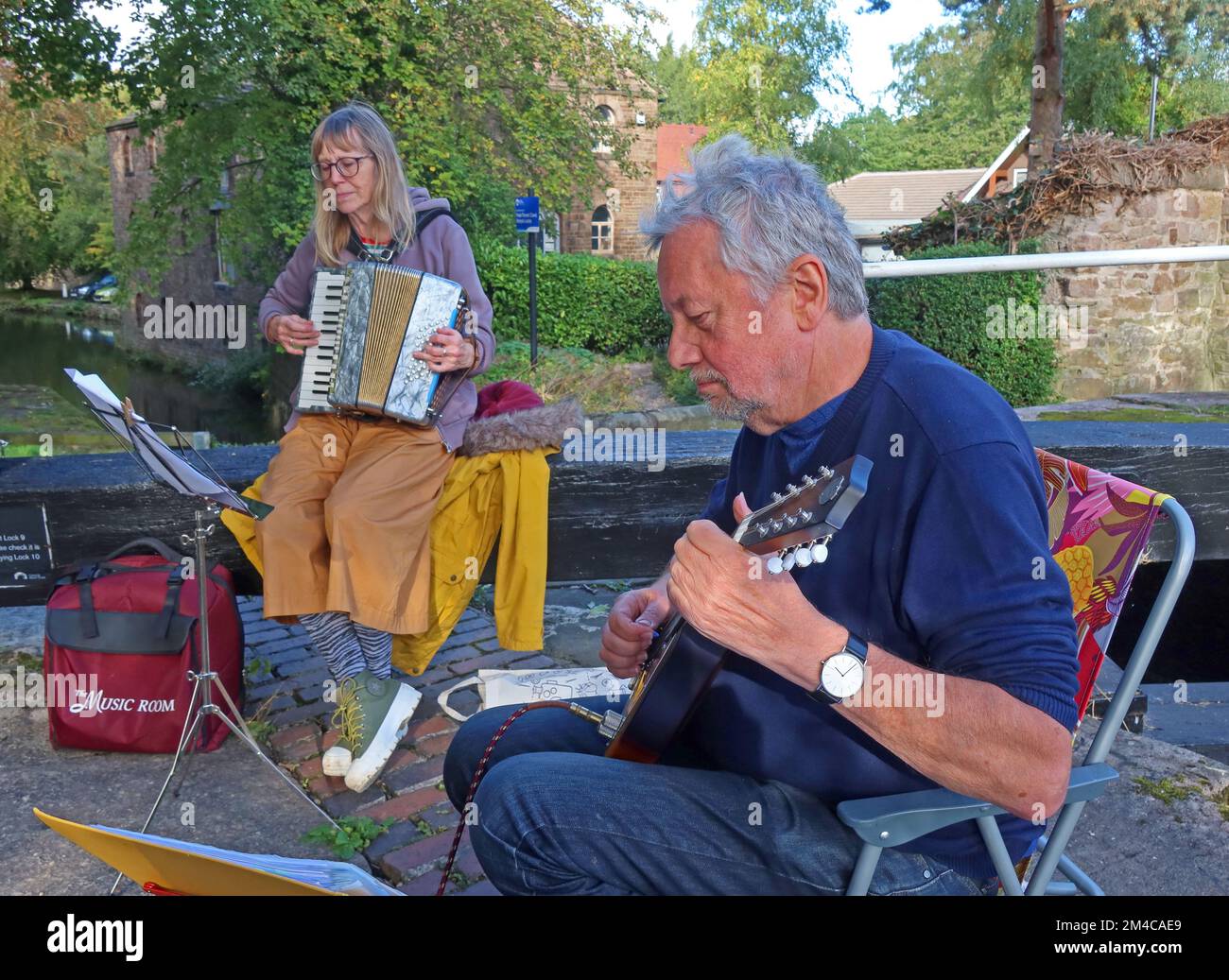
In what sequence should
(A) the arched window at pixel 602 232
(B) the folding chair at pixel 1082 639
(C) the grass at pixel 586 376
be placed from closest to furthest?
(B) the folding chair at pixel 1082 639 → (C) the grass at pixel 586 376 → (A) the arched window at pixel 602 232

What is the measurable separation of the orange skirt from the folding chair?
2.09 meters

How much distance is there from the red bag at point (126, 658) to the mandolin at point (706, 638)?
1934mm

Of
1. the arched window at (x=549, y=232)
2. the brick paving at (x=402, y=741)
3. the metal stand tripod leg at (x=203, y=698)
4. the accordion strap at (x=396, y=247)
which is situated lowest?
the brick paving at (x=402, y=741)

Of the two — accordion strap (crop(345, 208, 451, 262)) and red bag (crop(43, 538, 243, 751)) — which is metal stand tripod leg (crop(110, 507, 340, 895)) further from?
accordion strap (crop(345, 208, 451, 262))

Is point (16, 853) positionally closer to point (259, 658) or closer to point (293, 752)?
point (293, 752)

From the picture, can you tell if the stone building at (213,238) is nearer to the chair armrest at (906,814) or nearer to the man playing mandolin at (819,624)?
the man playing mandolin at (819,624)

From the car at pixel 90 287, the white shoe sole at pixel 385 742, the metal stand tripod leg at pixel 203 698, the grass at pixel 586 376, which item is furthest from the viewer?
the car at pixel 90 287

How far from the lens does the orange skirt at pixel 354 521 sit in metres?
3.43

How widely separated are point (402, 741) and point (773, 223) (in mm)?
2487

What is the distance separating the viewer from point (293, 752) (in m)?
3.58

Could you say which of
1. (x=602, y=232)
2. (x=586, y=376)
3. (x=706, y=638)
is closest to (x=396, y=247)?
(x=706, y=638)

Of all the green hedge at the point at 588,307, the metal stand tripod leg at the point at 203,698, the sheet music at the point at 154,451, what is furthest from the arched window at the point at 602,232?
the sheet music at the point at 154,451
